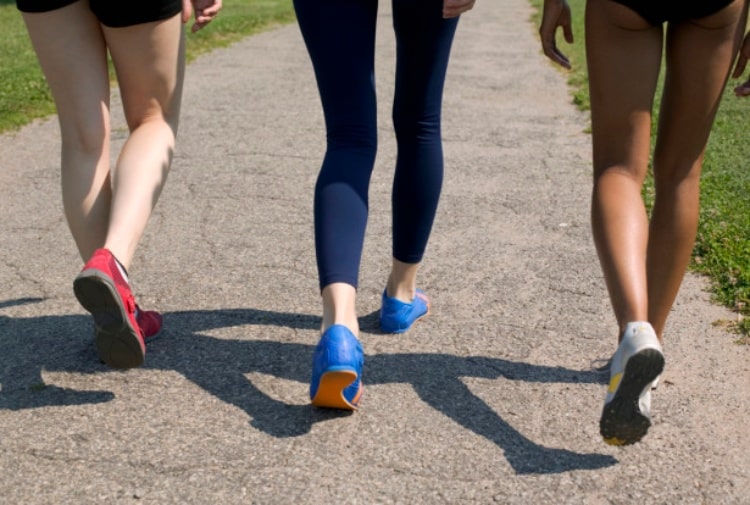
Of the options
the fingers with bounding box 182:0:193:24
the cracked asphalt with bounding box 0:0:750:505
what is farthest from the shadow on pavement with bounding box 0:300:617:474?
the fingers with bounding box 182:0:193:24

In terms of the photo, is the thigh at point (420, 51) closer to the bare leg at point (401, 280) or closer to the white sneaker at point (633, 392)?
the bare leg at point (401, 280)

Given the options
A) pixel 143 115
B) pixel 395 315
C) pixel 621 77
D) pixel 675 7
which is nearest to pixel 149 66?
pixel 143 115

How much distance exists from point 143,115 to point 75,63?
0.28 m

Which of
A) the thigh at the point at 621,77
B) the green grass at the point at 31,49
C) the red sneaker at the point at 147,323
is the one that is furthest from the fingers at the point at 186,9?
the green grass at the point at 31,49

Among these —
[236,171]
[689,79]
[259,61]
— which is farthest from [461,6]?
[259,61]

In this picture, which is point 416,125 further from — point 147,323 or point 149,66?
point 147,323

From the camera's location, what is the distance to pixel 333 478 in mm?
2615

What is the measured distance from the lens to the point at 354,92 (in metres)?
3.02

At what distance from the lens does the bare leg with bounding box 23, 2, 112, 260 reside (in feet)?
10.3

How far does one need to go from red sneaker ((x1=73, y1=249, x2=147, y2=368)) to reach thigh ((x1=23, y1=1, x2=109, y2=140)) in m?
0.55

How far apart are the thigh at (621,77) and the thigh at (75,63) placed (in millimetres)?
1435

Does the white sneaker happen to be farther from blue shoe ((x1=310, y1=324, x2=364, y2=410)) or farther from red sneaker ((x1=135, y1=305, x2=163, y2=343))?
red sneaker ((x1=135, y1=305, x2=163, y2=343))

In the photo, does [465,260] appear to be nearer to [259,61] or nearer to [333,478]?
[333,478]

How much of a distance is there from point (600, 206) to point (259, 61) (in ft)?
27.0
